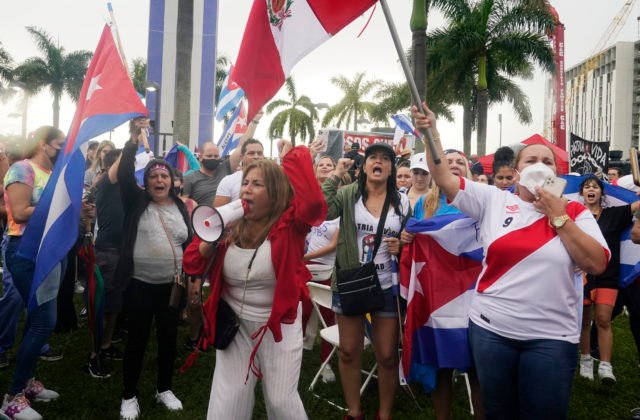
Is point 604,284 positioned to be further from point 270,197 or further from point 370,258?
point 270,197

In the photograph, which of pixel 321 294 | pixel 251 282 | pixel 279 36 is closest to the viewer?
pixel 251 282

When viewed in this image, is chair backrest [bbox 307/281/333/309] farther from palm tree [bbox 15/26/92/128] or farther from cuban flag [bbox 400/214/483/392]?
palm tree [bbox 15/26/92/128]

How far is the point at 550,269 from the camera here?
238cm

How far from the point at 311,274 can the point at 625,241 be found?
335cm

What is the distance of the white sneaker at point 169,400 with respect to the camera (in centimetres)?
404

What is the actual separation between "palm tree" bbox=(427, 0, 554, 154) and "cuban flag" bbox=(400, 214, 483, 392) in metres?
20.0

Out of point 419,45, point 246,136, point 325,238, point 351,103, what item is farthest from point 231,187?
point 351,103

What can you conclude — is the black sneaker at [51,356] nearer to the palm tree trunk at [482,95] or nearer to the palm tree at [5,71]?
the palm tree trunk at [482,95]

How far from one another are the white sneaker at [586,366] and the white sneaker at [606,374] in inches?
4.4

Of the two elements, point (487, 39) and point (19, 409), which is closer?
point (19, 409)

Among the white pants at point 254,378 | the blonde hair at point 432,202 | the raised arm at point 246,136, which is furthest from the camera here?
the raised arm at point 246,136

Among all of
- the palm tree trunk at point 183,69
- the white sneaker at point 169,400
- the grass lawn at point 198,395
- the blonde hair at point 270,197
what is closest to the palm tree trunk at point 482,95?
the palm tree trunk at point 183,69

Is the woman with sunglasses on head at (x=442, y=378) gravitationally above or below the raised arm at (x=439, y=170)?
below

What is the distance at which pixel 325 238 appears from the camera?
5387mm
